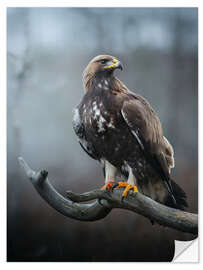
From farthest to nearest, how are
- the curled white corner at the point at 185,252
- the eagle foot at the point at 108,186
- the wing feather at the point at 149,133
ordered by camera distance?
the curled white corner at the point at 185,252, the eagle foot at the point at 108,186, the wing feather at the point at 149,133

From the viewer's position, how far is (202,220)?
246 cm

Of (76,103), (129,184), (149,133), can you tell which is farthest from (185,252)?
(76,103)

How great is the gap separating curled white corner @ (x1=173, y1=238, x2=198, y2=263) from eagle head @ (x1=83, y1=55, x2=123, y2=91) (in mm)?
1150

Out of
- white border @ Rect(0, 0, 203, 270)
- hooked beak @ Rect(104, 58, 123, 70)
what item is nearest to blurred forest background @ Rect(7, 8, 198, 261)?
white border @ Rect(0, 0, 203, 270)

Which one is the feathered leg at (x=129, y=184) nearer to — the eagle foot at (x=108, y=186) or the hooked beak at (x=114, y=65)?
the eagle foot at (x=108, y=186)

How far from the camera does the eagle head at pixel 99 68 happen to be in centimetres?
234

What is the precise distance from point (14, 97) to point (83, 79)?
479 millimetres

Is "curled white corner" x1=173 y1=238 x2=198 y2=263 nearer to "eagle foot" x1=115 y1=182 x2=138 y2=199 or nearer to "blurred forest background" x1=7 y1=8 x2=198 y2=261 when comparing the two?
"blurred forest background" x1=7 y1=8 x2=198 y2=261

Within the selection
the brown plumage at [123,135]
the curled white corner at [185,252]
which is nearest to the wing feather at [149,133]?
the brown plumage at [123,135]

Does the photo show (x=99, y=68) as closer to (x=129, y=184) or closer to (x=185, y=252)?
(x=129, y=184)

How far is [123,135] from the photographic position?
226 cm

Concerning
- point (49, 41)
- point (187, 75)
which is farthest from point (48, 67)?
point (187, 75)

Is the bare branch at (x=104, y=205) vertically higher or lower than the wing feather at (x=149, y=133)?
lower
